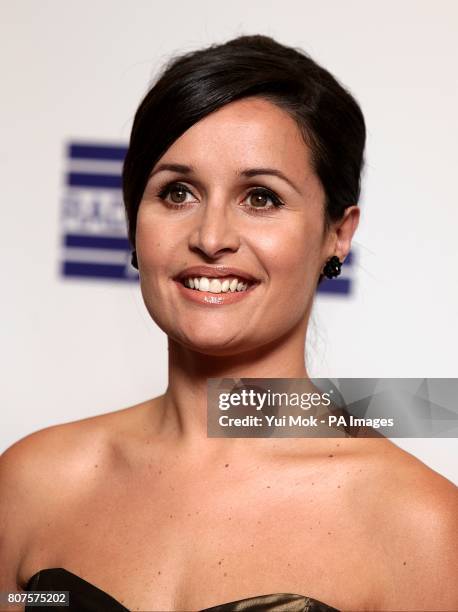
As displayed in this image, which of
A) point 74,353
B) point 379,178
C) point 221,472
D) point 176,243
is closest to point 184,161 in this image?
point 176,243

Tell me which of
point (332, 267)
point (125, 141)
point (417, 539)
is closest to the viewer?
point (417, 539)

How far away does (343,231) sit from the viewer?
2.24 meters

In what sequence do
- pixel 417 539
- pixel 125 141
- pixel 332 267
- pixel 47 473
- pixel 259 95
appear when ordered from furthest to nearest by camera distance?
pixel 125 141, pixel 47 473, pixel 332 267, pixel 259 95, pixel 417 539

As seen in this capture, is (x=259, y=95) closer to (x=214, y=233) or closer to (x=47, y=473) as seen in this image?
(x=214, y=233)

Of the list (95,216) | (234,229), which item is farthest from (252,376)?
(95,216)

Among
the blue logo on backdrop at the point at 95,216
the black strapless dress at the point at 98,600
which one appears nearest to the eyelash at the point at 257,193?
the black strapless dress at the point at 98,600

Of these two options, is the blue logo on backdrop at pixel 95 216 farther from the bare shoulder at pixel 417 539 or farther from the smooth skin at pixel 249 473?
the bare shoulder at pixel 417 539

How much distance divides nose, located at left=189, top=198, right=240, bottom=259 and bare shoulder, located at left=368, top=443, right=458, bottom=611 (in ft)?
1.65

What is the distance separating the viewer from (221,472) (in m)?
2.13

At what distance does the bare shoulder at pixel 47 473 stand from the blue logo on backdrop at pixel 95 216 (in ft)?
3.50

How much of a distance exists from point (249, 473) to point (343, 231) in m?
0.51

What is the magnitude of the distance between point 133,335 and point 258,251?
1.48 metres

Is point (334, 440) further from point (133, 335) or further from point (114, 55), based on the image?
point (114, 55)

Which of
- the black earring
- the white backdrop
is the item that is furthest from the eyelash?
the white backdrop
